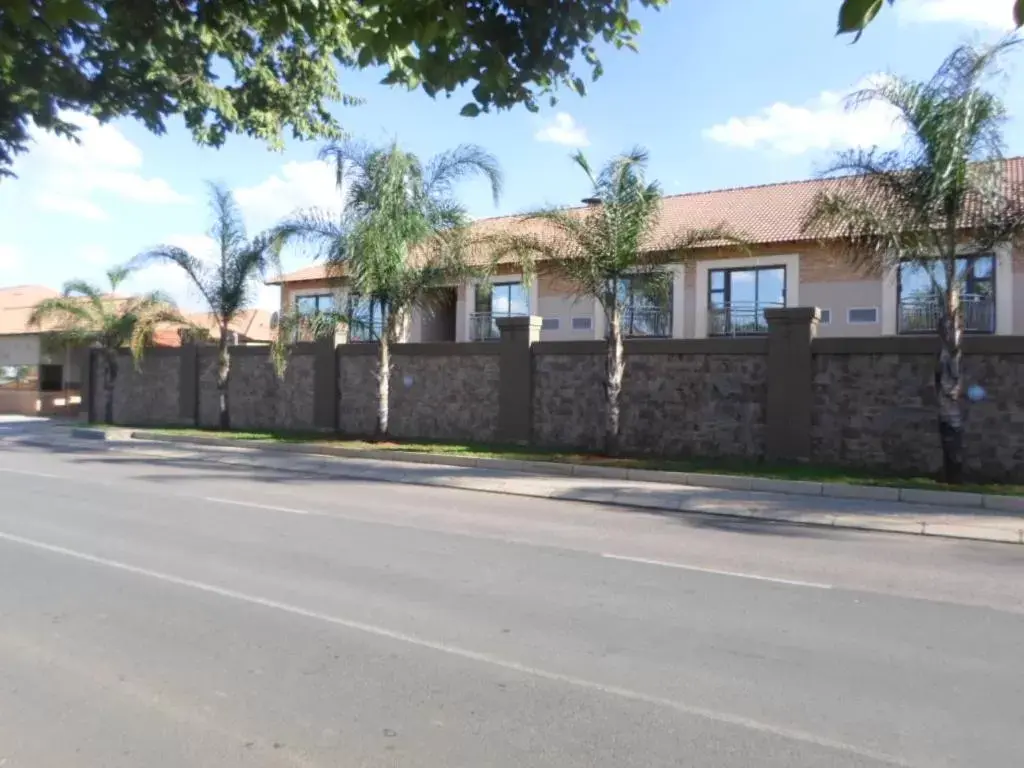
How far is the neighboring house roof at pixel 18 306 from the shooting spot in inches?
1495

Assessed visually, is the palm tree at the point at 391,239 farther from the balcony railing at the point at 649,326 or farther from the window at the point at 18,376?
the window at the point at 18,376

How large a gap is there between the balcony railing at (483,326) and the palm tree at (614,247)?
12.4m

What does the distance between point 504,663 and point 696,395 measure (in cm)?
1346

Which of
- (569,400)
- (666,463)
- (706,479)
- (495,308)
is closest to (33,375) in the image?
(495,308)

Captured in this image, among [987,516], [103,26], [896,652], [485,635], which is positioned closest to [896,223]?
[987,516]

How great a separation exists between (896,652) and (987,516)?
7.48m

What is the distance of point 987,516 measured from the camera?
39.6ft

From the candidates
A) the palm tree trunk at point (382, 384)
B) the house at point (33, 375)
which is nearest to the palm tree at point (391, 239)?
the palm tree trunk at point (382, 384)

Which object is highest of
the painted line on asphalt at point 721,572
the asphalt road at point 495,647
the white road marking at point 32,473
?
the white road marking at point 32,473

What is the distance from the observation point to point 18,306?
45281 mm

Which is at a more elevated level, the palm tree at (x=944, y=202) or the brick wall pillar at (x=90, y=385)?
the palm tree at (x=944, y=202)

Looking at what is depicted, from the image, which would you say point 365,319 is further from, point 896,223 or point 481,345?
point 896,223

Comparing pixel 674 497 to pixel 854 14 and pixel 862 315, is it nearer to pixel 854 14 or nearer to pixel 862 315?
pixel 854 14

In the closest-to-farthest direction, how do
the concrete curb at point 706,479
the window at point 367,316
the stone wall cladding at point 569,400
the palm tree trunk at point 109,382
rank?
the concrete curb at point 706,479 → the stone wall cladding at point 569,400 → the window at point 367,316 → the palm tree trunk at point 109,382
